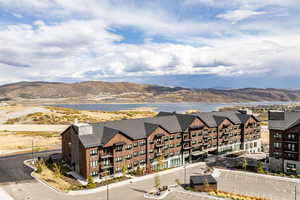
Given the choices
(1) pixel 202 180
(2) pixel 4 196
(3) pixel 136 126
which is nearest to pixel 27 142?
(2) pixel 4 196

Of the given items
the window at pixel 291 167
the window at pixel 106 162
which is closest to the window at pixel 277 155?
the window at pixel 291 167

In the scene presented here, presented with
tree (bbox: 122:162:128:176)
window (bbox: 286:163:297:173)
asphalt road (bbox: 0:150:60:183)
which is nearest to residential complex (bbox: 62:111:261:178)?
tree (bbox: 122:162:128:176)

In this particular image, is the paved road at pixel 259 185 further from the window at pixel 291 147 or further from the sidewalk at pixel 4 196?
the sidewalk at pixel 4 196

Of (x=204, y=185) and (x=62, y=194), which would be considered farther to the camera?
(x=204, y=185)

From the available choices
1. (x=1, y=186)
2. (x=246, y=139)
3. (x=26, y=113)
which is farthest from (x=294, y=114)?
(x=26, y=113)

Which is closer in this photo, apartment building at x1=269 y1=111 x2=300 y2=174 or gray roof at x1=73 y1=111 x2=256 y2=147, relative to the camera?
gray roof at x1=73 y1=111 x2=256 y2=147

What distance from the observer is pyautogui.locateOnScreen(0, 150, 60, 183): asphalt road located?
5660 cm

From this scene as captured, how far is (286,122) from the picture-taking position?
217 feet

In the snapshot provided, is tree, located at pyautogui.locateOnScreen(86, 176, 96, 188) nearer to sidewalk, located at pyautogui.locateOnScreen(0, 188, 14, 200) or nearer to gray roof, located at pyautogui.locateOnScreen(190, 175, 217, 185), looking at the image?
sidewalk, located at pyautogui.locateOnScreen(0, 188, 14, 200)

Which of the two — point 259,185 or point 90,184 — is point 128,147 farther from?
point 259,185

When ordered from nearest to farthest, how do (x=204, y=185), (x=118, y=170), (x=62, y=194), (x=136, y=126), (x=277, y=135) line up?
(x=62, y=194)
(x=204, y=185)
(x=118, y=170)
(x=277, y=135)
(x=136, y=126)

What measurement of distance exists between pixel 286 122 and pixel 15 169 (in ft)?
243

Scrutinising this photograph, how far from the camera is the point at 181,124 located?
73625 millimetres

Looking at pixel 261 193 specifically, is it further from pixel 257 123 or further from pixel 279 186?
pixel 257 123
